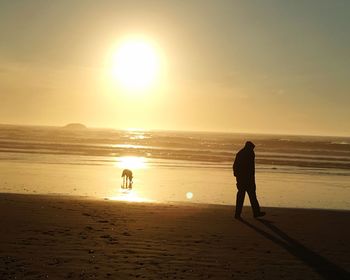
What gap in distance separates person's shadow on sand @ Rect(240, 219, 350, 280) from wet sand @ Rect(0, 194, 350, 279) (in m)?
0.02

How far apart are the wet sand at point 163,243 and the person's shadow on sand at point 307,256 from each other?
0.02 metres

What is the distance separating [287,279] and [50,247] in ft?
12.9

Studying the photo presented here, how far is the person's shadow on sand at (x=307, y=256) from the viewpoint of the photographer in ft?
24.1

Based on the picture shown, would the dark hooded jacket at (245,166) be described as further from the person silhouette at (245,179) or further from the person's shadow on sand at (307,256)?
the person's shadow on sand at (307,256)

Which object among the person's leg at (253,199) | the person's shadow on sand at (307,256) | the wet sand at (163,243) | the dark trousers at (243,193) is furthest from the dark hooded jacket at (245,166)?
the person's shadow on sand at (307,256)

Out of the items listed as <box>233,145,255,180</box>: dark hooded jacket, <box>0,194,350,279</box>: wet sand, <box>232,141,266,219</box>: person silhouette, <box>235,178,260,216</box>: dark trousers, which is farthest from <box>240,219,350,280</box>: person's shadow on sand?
<box>233,145,255,180</box>: dark hooded jacket

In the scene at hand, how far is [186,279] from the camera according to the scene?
6.72 metres

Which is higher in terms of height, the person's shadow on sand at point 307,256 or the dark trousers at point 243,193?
the dark trousers at point 243,193

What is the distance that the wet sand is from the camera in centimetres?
715

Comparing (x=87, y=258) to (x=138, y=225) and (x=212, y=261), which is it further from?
(x=138, y=225)

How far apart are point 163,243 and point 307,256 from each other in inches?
101

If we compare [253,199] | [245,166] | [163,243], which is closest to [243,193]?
[253,199]

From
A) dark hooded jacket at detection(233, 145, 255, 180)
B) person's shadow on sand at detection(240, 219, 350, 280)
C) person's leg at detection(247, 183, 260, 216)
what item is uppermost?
dark hooded jacket at detection(233, 145, 255, 180)

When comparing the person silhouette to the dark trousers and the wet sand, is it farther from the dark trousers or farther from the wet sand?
the wet sand
